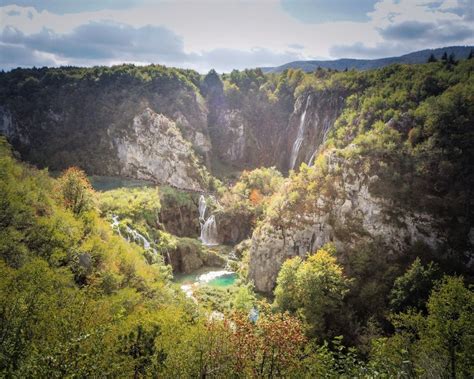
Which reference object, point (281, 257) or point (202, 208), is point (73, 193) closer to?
point (281, 257)

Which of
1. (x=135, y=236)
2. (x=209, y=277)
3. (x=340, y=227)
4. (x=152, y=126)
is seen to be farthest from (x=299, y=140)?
(x=135, y=236)

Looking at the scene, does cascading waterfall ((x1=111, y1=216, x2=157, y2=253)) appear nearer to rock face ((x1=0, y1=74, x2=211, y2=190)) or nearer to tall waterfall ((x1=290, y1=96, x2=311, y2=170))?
rock face ((x1=0, y1=74, x2=211, y2=190))

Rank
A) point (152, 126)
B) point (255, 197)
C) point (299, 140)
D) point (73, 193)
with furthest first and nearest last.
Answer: point (152, 126)
point (299, 140)
point (255, 197)
point (73, 193)

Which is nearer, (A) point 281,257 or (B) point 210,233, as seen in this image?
(A) point 281,257

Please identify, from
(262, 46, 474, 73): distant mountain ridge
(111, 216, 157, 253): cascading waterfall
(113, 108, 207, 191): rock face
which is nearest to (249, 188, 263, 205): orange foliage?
(113, 108, 207, 191): rock face

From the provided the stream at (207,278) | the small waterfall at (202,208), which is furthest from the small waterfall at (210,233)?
the stream at (207,278)

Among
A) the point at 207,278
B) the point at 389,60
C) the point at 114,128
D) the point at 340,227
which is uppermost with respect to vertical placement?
the point at 389,60

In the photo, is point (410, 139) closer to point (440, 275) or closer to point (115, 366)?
point (440, 275)

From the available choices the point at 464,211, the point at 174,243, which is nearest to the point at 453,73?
the point at 464,211
